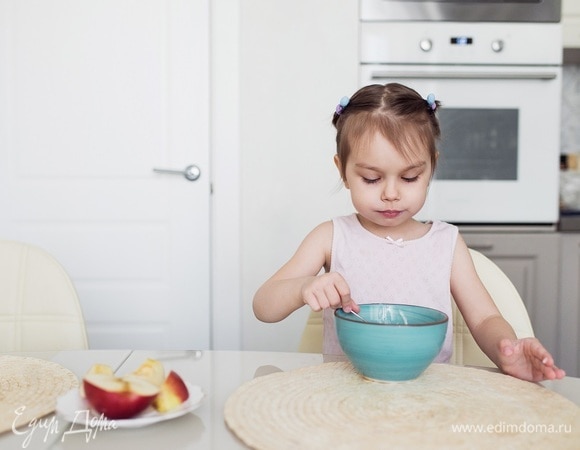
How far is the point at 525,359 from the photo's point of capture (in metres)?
0.94

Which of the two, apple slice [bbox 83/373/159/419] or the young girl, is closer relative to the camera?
apple slice [bbox 83/373/159/419]

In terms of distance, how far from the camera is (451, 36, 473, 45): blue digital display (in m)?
2.38

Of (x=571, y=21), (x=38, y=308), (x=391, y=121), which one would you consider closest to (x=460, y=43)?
(x=571, y=21)

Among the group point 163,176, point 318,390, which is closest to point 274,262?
point 163,176

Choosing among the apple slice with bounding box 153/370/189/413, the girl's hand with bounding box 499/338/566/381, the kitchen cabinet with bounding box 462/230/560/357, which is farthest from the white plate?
the kitchen cabinet with bounding box 462/230/560/357

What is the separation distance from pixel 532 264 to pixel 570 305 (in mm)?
203

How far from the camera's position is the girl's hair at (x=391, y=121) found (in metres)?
1.16

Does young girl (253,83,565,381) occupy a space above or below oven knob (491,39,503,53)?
below

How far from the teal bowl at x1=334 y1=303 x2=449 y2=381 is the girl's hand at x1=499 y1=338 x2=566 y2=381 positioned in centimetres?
14

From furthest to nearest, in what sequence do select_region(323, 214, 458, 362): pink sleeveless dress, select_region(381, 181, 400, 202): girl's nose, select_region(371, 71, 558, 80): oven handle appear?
select_region(371, 71, 558, 80): oven handle, select_region(323, 214, 458, 362): pink sleeveless dress, select_region(381, 181, 400, 202): girl's nose

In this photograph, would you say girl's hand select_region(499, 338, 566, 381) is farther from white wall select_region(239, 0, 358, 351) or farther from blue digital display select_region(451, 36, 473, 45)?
blue digital display select_region(451, 36, 473, 45)

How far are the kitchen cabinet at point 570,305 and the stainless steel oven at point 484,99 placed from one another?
0.11 m

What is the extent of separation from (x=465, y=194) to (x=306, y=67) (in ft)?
2.26

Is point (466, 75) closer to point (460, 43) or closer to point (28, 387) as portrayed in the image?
point (460, 43)
